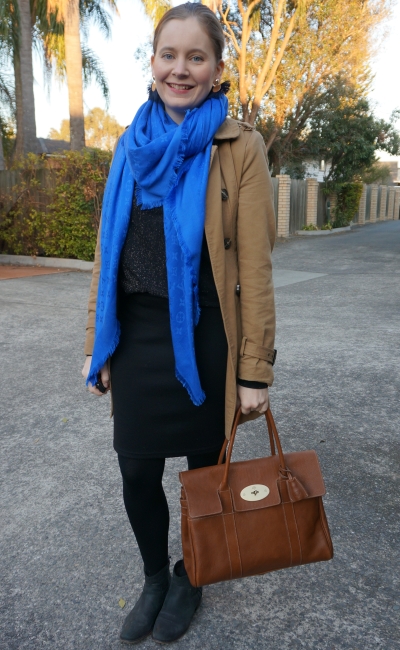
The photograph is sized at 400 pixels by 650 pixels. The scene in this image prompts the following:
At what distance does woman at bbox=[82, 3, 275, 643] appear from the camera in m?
1.76

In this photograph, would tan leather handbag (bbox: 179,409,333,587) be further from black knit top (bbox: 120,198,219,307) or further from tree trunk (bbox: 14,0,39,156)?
tree trunk (bbox: 14,0,39,156)

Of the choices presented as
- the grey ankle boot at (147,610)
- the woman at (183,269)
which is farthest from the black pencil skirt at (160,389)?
the grey ankle boot at (147,610)

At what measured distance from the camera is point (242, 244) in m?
1.81

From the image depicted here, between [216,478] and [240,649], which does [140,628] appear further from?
[216,478]

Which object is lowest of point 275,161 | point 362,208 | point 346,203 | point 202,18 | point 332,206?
point 362,208

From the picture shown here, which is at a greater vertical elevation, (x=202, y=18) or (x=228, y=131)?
(x=202, y=18)

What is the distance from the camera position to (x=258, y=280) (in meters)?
1.81

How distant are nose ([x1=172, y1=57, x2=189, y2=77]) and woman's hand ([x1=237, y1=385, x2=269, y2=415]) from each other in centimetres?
98

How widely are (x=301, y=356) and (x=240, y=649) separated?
3.77 m

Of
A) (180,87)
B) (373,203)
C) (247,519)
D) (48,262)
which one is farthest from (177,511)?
(373,203)

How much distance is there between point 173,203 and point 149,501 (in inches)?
39.3

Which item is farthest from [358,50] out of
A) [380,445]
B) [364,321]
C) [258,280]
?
[258,280]

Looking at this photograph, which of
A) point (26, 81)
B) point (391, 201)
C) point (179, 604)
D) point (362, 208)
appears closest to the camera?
point (179, 604)

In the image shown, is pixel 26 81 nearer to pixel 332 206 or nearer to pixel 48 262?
pixel 48 262
